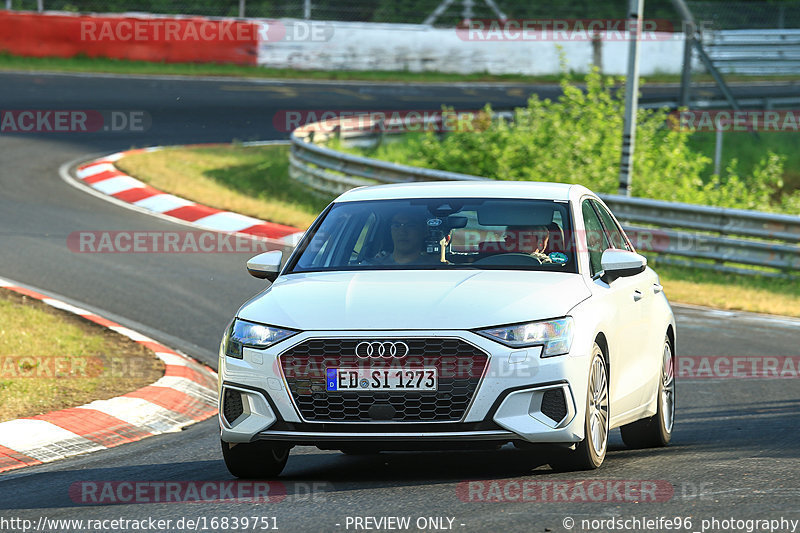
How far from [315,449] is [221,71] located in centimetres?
2481

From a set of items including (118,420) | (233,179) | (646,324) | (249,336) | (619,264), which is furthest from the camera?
(233,179)

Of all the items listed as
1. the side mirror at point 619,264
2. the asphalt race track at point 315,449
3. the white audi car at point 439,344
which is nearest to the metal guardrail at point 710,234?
the asphalt race track at point 315,449

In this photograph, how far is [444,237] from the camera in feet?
23.4

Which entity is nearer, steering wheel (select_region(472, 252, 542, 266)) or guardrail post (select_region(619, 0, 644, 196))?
steering wheel (select_region(472, 252, 542, 266))

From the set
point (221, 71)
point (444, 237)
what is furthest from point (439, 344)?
point (221, 71)

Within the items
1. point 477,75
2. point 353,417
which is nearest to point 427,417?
point 353,417

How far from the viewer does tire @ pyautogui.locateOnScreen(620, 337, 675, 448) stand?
790 cm

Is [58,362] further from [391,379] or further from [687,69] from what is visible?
[687,69]

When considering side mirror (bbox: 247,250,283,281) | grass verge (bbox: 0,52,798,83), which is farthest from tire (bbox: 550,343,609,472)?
grass verge (bbox: 0,52,798,83)

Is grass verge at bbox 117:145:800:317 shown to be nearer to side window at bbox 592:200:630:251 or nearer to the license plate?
side window at bbox 592:200:630:251

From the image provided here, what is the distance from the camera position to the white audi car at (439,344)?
600cm

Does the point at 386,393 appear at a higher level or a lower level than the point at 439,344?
lower

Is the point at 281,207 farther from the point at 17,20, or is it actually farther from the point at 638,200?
the point at 17,20

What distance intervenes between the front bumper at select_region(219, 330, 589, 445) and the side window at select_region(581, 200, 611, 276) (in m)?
1.12
